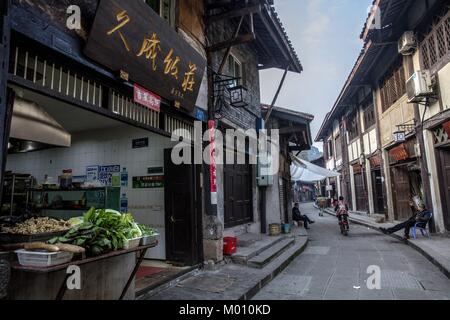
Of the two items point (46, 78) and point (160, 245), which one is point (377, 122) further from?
point (46, 78)

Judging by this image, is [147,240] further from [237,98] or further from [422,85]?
[422,85]

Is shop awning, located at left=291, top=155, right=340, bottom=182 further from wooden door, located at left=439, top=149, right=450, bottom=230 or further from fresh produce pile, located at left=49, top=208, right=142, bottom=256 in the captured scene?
fresh produce pile, located at left=49, top=208, right=142, bottom=256

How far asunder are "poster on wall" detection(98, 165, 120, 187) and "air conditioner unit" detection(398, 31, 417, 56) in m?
10.5

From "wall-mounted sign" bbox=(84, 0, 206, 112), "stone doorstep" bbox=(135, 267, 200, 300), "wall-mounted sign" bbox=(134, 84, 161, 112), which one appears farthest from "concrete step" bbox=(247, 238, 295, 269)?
"wall-mounted sign" bbox=(134, 84, 161, 112)

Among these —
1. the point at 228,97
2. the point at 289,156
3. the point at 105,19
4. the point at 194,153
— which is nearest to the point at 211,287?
the point at 194,153

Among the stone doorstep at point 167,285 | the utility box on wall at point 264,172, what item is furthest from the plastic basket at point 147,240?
the utility box on wall at point 264,172

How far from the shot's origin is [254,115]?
10.9m

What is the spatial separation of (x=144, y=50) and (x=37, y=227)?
2751 millimetres

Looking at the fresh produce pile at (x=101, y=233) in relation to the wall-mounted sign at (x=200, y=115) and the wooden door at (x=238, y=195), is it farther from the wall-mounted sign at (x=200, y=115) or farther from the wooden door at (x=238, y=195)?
the wooden door at (x=238, y=195)

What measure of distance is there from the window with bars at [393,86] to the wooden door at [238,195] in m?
7.31

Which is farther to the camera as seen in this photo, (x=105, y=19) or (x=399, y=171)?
(x=399, y=171)

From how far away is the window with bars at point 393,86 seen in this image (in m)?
12.3

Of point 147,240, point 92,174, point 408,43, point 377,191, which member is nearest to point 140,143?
point 92,174

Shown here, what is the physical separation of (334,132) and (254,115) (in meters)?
19.0
